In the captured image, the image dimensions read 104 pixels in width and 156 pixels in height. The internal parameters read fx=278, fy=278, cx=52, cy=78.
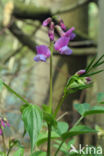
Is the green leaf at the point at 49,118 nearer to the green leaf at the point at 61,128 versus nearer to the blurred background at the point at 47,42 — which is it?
the green leaf at the point at 61,128

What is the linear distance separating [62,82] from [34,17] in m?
0.54

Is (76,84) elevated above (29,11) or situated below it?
below

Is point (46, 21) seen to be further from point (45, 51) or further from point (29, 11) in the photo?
point (29, 11)

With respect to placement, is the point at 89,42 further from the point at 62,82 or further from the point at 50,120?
the point at 50,120

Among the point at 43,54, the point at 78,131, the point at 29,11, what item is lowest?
the point at 78,131

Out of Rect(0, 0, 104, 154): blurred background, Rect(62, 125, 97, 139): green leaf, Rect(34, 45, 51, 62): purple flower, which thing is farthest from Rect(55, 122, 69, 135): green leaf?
Rect(0, 0, 104, 154): blurred background

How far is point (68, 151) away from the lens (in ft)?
2.03

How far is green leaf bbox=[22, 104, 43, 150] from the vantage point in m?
0.42

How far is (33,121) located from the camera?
43 cm

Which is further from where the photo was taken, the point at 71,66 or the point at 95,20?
the point at 95,20

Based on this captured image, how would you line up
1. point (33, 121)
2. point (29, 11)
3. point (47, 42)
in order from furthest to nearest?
1. point (47, 42)
2. point (29, 11)
3. point (33, 121)

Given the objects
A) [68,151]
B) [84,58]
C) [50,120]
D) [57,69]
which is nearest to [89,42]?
[84,58]

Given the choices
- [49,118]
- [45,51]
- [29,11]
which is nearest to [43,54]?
[45,51]

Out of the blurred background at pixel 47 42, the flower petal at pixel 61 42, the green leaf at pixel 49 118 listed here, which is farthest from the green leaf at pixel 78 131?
the blurred background at pixel 47 42
